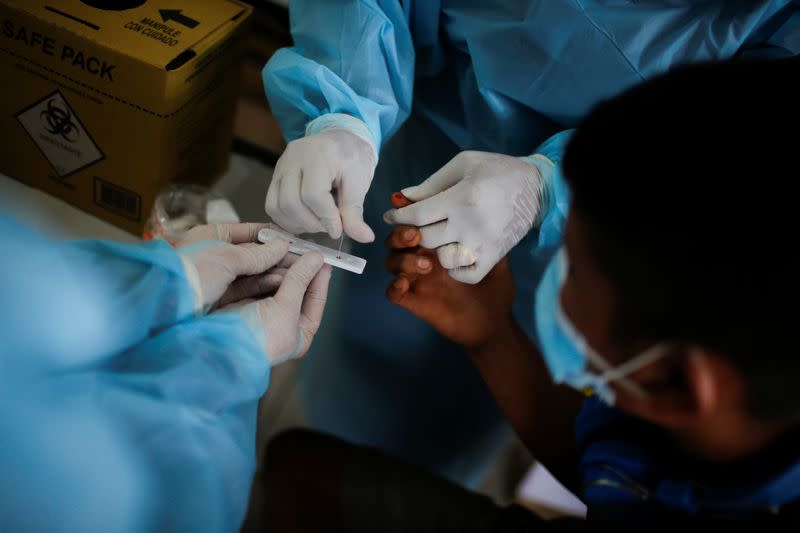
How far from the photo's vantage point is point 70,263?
721mm

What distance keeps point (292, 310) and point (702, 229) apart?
0.54 metres

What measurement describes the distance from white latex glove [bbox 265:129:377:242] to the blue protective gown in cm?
23

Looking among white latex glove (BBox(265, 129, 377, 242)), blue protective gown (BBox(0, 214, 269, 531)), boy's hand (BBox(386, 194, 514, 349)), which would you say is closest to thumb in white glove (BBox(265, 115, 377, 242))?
white latex glove (BBox(265, 129, 377, 242))

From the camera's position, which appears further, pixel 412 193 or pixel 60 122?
pixel 60 122

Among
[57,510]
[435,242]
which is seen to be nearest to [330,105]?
[435,242]

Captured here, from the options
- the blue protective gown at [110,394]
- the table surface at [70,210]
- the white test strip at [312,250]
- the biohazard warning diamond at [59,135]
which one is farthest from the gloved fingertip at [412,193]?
the biohazard warning diamond at [59,135]

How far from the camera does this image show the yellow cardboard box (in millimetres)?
1107

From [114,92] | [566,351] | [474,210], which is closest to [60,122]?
[114,92]

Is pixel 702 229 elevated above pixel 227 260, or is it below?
above

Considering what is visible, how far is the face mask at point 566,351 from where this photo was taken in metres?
0.75

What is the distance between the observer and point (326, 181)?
1.00 metres

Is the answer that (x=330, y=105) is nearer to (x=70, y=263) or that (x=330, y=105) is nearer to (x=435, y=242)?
(x=435, y=242)

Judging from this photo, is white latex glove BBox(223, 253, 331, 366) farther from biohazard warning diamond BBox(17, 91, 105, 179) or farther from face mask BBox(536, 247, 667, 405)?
biohazard warning diamond BBox(17, 91, 105, 179)

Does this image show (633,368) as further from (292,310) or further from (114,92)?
(114,92)
